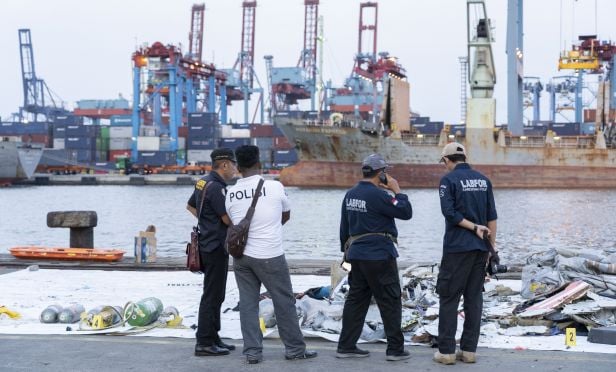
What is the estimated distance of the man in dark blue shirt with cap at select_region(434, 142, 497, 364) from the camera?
6199mm

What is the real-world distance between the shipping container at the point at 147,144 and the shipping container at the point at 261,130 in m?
15.5

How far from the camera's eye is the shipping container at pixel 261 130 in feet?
388

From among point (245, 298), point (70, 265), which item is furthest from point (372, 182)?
point (70, 265)

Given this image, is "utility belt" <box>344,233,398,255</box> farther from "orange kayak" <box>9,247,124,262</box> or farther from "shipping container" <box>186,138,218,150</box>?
"shipping container" <box>186,138,218,150</box>

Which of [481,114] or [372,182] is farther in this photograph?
[481,114]

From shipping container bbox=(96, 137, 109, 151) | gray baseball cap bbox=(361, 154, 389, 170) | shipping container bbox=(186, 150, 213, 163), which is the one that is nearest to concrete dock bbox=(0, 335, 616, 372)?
gray baseball cap bbox=(361, 154, 389, 170)

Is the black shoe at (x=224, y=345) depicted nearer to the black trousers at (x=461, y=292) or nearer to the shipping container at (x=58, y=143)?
the black trousers at (x=461, y=292)

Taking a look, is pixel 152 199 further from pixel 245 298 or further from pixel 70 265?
pixel 245 298

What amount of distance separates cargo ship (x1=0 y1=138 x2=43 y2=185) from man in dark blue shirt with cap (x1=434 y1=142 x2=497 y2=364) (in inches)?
3324

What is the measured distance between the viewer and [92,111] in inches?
5605

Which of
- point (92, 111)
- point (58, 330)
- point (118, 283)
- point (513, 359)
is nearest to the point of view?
point (513, 359)

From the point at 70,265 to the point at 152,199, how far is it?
51138 millimetres

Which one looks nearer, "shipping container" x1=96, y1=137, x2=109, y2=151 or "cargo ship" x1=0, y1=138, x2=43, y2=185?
"cargo ship" x1=0, y1=138, x2=43, y2=185

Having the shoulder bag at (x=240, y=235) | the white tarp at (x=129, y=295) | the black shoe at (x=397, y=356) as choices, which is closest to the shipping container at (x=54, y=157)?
the white tarp at (x=129, y=295)
